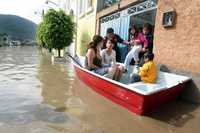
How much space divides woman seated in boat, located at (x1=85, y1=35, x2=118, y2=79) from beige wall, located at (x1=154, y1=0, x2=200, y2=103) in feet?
5.58

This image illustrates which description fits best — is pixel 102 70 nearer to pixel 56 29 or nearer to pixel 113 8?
pixel 113 8

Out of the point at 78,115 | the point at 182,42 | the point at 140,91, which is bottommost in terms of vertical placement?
the point at 78,115

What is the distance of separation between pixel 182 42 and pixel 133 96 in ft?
8.70

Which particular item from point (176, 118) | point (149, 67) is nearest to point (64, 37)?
point (149, 67)

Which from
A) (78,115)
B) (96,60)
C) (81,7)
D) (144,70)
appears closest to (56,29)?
(81,7)

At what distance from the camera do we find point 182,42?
8156 mm

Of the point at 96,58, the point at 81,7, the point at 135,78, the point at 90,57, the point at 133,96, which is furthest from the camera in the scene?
the point at 81,7

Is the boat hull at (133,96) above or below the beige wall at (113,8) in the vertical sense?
below

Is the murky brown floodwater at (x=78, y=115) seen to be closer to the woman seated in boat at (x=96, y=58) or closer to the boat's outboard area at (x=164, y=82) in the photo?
the boat's outboard area at (x=164, y=82)

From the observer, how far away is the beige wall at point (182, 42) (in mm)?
7617

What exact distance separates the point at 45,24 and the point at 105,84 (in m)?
14.2

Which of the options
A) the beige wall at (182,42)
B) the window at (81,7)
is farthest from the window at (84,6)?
the beige wall at (182,42)

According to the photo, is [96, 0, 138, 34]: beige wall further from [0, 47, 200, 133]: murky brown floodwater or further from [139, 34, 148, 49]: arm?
[0, 47, 200, 133]: murky brown floodwater

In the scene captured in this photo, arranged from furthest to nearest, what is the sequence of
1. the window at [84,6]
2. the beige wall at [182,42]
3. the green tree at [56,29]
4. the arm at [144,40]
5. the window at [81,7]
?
1. the window at [81,7]
2. the green tree at [56,29]
3. the window at [84,6]
4. the arm at [144,40]
5. the beige wall at [182,42]
